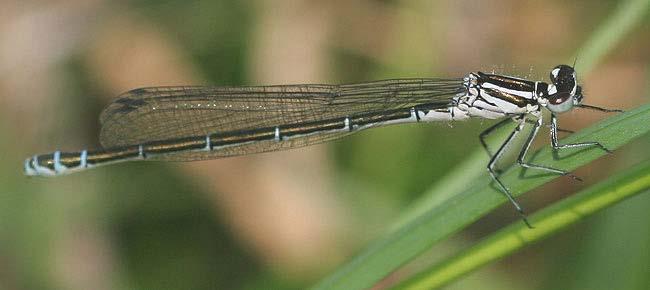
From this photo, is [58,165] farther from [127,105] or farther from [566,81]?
[566,81]

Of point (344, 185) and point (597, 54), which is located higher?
point (344, 185)

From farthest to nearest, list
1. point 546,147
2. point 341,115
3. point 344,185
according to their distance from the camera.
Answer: point 344,185, point 341,115, point 546,147

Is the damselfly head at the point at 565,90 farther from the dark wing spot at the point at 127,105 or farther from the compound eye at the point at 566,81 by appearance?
the dark wing spot at the point at 127,105

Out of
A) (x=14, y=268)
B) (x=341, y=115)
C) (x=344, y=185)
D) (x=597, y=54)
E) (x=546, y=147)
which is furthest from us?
(x=344, y=185)

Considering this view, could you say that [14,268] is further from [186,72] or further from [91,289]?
[186,72]

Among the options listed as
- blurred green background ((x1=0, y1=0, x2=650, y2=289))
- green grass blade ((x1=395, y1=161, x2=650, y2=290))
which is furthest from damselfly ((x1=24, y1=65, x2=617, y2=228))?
green grass blade ((x1=395, y1=161, x2=650, y2=290))

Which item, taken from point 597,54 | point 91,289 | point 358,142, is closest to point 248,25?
point 358,142

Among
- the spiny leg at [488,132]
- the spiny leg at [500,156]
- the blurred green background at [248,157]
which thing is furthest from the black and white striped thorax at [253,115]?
the blurred green background at [248,157]

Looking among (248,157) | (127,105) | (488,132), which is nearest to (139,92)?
(127,105)
